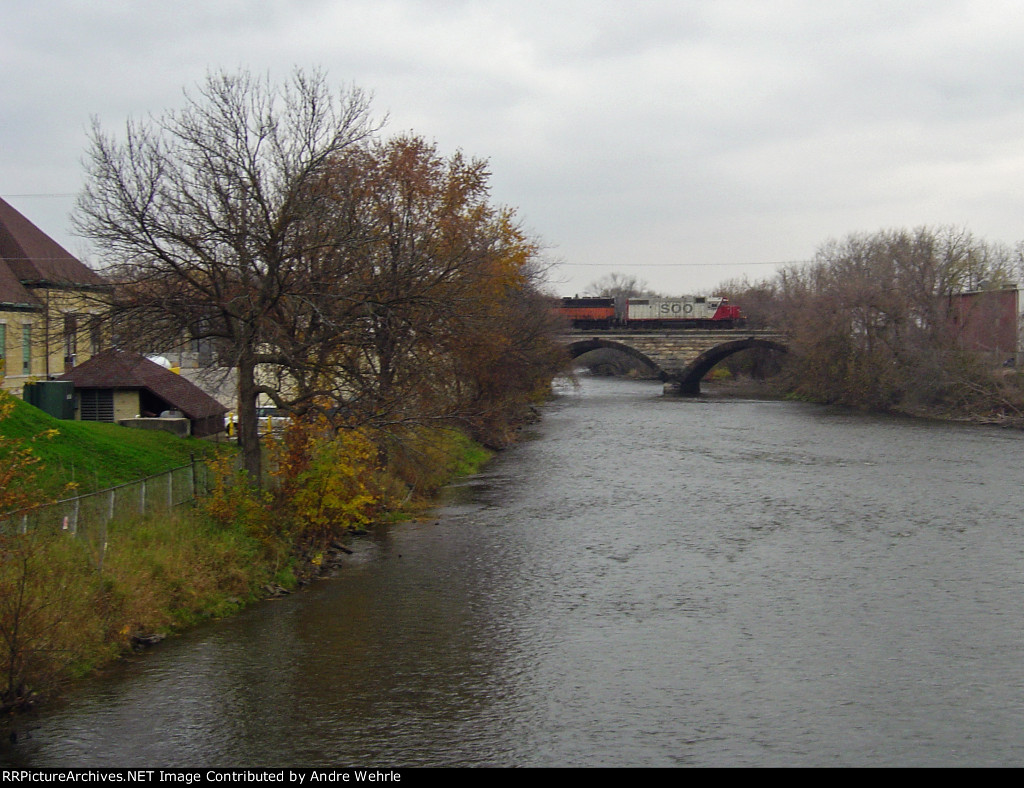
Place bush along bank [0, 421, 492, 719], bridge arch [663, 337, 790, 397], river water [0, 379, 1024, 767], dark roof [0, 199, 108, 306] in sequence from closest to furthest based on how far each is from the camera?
1. river water [0, 379, 1024, 767]
2. bush along bank [0, 421, 492, 719]
3. dark roof [0, 199, 108, 306]
4. bridge arch [663, 337, 790, 397]

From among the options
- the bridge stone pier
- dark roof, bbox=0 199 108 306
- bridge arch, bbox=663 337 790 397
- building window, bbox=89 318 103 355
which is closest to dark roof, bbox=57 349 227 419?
dark roof, bbox=0 199 108 306

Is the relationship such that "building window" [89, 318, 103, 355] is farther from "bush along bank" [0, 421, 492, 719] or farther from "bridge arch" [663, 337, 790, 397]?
"bridge arch" [663, 337, 790, 397]

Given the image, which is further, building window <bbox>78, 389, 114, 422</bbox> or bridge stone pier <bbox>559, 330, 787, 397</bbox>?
bridge stone pier <bbox>559, 330, 787, 397</bbox>

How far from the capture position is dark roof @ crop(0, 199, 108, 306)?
29.7 m

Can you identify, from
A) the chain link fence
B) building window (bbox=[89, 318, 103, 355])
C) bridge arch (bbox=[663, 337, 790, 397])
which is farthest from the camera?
bridge arch (bbox=[663, 337, 790, 397])

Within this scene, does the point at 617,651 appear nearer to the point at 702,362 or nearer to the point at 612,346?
the point at 702,362

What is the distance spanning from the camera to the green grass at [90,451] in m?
19.2

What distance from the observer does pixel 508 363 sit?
43.7m

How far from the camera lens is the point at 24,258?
105ft

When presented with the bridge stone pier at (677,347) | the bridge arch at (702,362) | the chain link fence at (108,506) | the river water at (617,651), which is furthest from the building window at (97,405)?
the bridge arch at (702,362)

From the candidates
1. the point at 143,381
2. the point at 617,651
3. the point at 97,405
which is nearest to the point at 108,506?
the point at 617,651

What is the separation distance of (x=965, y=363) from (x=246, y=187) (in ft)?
148

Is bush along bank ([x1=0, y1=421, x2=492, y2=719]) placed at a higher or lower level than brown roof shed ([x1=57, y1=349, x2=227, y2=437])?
lower

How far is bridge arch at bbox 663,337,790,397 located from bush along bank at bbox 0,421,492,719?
54.6 metres
